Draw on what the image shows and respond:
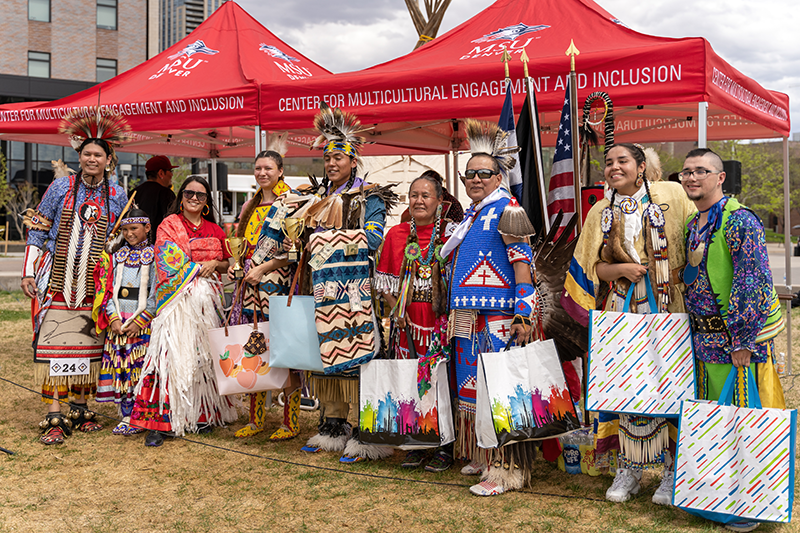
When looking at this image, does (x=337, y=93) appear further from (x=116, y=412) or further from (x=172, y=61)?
(x=116, y=412)

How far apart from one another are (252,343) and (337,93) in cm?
185

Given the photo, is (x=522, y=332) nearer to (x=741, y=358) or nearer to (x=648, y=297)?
(x=648, y=297)

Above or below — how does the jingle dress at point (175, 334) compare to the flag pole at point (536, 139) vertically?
below

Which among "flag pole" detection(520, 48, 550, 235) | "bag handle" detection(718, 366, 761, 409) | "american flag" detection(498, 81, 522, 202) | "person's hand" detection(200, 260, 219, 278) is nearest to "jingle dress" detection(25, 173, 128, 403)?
"person's hand" detection(200, 260, 219, 278)

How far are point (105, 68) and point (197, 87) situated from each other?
91.6ft

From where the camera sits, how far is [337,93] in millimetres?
4883

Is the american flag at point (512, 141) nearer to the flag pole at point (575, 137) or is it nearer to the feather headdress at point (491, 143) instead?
the feather headdress at point (491, 143)

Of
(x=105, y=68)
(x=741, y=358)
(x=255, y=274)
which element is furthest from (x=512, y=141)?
(x=105, y=68)

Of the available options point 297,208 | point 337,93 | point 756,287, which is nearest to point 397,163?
point 337,93

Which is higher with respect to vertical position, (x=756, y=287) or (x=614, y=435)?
(x=756, y=287)

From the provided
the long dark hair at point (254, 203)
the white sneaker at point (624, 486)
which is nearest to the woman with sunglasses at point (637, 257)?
the white sneaker at point (624, 486)

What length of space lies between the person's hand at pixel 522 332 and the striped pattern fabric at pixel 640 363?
0.31 metres

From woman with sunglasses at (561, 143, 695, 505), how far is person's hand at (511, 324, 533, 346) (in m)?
0.45

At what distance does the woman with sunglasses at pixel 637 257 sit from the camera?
3.34 meters
